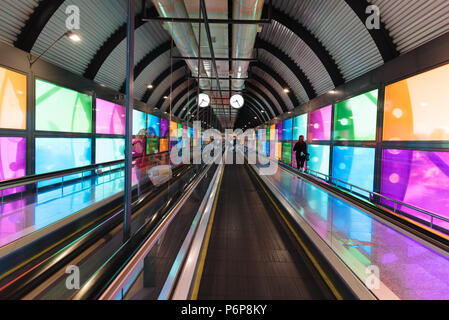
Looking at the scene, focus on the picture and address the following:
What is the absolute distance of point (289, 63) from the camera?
10945 mm

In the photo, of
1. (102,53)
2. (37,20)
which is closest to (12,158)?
(37,20)

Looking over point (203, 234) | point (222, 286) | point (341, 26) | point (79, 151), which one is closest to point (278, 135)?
point (341, 26)

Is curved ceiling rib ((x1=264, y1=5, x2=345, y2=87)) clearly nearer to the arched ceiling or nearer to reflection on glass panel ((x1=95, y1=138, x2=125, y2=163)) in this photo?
the arched ceiling

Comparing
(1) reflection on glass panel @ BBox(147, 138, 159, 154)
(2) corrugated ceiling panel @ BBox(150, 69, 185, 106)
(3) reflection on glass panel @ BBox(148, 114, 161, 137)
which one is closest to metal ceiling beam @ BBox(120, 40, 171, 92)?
(2) corrugated ceiling panel @ BBox(150, 69, 185, 106)

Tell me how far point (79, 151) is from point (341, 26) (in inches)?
393

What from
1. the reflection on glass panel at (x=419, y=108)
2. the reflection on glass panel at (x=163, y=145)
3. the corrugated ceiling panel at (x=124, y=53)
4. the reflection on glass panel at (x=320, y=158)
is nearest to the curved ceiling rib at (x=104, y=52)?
the corrugated ceiling panel at (x=124, y=53)

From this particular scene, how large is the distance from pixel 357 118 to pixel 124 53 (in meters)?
9.65

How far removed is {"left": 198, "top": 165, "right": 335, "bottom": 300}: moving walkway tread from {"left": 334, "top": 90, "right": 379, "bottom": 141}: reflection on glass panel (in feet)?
14.2

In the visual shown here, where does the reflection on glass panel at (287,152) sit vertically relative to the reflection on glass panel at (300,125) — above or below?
below

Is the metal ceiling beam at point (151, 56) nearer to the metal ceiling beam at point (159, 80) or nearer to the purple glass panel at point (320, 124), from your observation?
the metal ceiling beam at point (159, 80)

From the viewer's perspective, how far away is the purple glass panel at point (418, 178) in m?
4.35

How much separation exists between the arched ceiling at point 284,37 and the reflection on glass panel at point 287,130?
166 cm

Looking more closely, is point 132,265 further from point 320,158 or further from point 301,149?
point 320,158

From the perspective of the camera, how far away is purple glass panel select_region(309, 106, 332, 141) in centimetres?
936
